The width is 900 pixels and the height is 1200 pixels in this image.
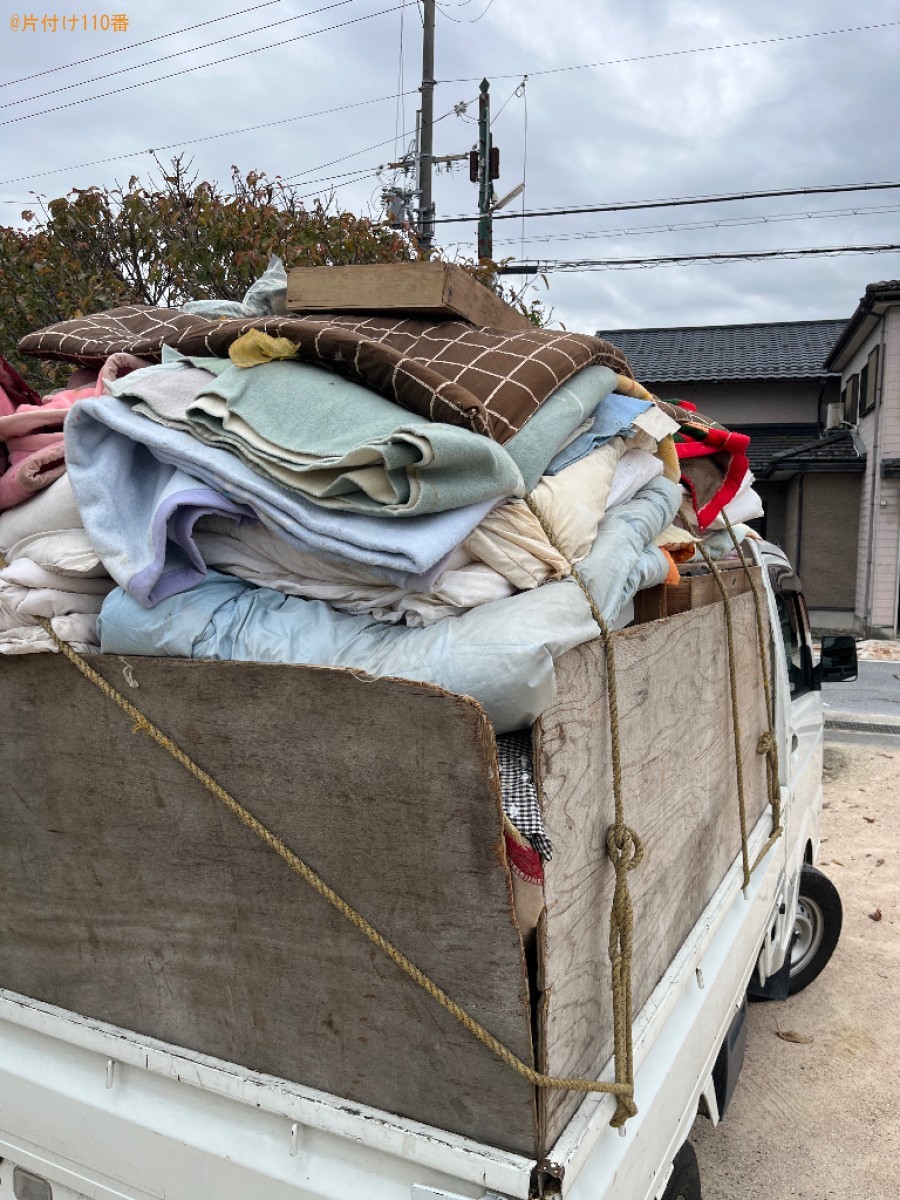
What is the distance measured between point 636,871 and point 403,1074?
1.71 feet

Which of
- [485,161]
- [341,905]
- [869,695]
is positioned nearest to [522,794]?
[341,905]

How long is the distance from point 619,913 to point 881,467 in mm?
14659

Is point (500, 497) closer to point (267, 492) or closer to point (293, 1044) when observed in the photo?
point (267, 492)

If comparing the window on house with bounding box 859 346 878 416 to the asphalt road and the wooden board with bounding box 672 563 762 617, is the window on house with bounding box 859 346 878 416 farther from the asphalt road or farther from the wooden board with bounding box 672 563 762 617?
the wooden board with bounding box 672 563 762 617

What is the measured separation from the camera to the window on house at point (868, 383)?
49.1 feet

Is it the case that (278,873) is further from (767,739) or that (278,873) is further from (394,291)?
(767,739)

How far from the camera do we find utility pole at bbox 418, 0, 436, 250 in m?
10.6

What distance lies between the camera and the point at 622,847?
1.37 m

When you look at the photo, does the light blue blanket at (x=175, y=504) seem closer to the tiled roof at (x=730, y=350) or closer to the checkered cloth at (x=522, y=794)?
the checkered cloth at (x=522, y=794)

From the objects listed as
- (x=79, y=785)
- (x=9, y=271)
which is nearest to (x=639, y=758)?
(x=79, y=785)

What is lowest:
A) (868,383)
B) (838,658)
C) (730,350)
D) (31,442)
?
(838,658)

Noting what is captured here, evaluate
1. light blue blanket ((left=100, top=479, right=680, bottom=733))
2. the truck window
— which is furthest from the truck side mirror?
light blue blanket ((left=100, top=479, right=680, bottom=733))

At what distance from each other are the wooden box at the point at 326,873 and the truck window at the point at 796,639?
68.8 inches

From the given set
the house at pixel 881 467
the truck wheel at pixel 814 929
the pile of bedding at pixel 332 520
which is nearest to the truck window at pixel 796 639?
the truck wheel at pixel 814 929
